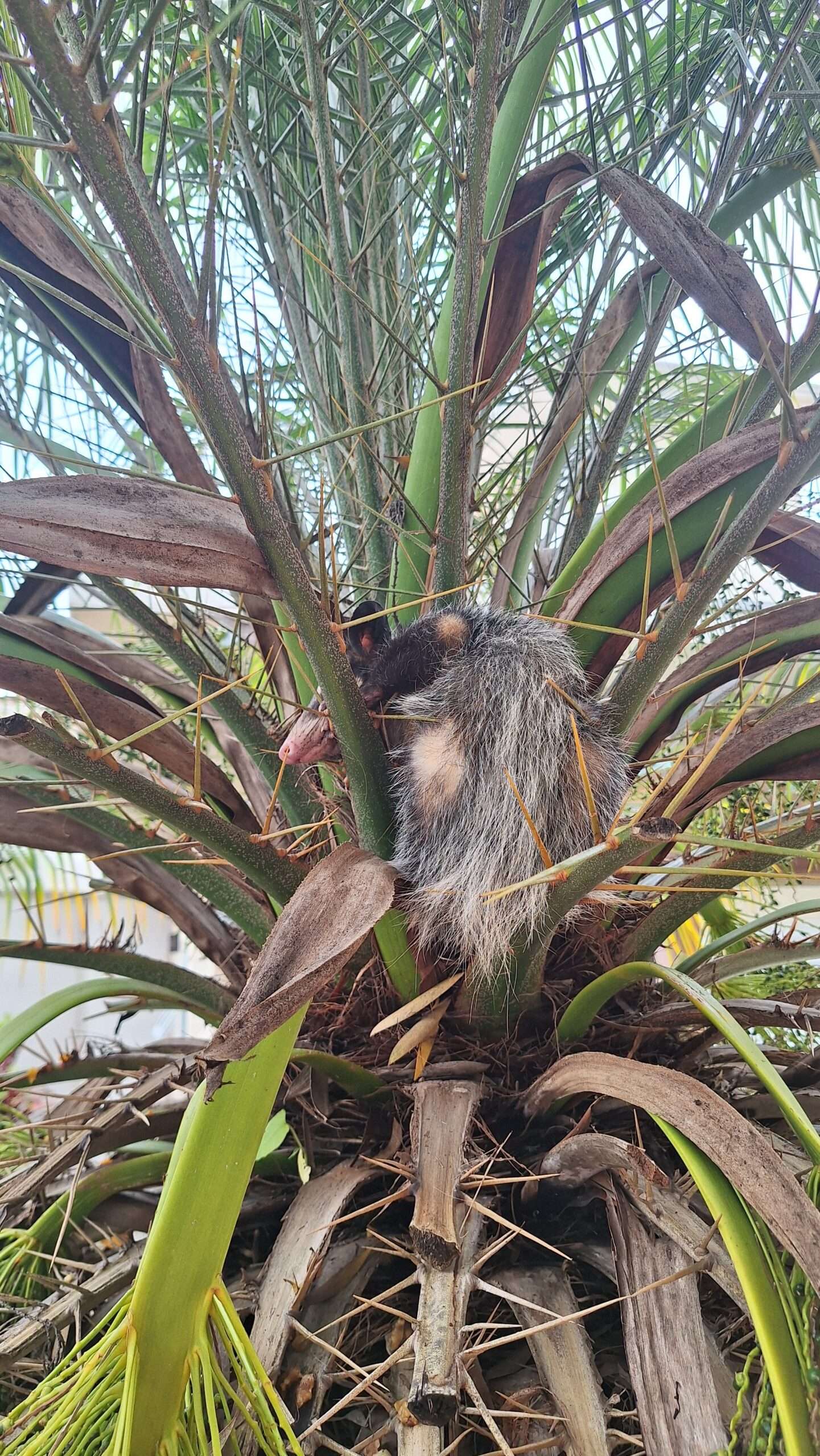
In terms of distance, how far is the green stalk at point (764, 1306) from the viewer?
33cm

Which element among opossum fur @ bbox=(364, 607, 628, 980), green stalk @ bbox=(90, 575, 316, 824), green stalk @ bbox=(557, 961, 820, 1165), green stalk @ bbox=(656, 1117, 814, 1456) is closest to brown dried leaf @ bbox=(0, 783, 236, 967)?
green stalk @ bbox=(90, 575, 316, 824)

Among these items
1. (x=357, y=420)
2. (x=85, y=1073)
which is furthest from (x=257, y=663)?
(x=85, y=1073)

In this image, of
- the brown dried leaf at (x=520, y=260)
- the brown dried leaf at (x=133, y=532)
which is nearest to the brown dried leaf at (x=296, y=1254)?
the brown dried leaf at (x=133, y=532)

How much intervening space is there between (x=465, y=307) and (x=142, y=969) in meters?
0.54

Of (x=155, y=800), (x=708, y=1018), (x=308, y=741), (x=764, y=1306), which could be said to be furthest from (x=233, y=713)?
(x=764, y=1306)

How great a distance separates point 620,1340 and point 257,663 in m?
0.69

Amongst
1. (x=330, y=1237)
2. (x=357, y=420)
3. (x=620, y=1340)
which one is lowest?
(x=620, y=1340)

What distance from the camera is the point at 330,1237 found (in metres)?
0.57

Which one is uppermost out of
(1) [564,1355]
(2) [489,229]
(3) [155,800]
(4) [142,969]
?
(2) [489,229]

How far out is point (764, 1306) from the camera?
359 millimetres

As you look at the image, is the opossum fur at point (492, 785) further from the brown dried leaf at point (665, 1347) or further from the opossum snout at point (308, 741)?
the brown dried leaf at point (665, 1347)

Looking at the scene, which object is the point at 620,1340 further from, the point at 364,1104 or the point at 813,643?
the point at 813,643

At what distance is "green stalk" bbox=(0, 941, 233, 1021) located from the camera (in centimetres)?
62

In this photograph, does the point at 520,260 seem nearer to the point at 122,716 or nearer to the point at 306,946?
the point at 122,716
